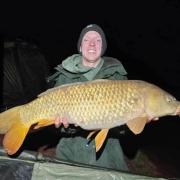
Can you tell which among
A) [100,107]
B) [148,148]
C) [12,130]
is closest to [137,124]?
[100,107]

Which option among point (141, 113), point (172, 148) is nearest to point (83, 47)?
point (141, 113)

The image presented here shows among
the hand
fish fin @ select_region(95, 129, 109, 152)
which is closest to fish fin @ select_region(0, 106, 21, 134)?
the hand

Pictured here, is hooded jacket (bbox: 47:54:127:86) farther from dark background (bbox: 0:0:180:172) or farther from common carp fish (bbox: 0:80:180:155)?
Answer: dark background (bbox: 0:0:180:172)

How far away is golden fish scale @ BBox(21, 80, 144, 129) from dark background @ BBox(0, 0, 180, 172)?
5902 mm

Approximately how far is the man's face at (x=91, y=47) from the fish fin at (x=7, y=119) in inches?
17.1

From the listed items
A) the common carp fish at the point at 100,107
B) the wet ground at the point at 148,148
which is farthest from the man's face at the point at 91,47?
the wet ground at the point at 148,148

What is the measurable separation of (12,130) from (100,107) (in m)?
0.44

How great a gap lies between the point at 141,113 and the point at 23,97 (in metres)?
2.22

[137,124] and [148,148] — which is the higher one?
[137,124]

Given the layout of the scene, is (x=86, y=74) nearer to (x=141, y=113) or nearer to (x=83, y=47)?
(x=83, y=47)

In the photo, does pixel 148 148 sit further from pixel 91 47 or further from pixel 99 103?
pixel 99 103

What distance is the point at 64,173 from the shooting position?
2.24 m

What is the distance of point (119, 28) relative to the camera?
8.81 m

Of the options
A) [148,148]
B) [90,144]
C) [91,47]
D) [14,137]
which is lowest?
[148,148]
